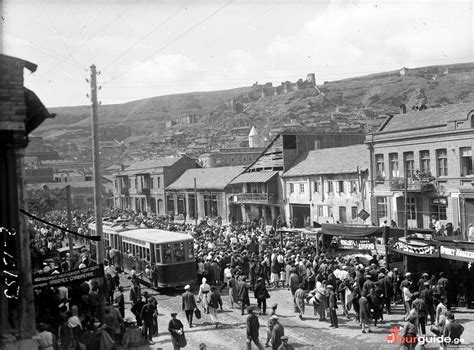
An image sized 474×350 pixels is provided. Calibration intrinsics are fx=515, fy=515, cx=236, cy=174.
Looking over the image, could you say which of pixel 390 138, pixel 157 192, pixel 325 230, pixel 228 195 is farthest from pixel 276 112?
pixel 325 230

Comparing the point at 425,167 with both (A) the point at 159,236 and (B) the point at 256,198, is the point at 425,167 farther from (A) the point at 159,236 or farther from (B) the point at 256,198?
(A) the point at 159,236

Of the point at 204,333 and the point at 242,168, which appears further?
the point at 242,168

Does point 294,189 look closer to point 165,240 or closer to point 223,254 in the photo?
point 223,254

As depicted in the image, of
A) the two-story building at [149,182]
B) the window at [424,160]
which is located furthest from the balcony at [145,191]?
the window at [424,160]

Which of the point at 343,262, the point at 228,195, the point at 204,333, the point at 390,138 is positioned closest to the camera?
the point at 204,333

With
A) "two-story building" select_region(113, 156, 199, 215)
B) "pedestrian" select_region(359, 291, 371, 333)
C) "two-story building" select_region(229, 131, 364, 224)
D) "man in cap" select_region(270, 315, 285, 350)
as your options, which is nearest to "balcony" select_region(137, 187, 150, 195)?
"two-story building" select_region(113, 156, 199, 215)

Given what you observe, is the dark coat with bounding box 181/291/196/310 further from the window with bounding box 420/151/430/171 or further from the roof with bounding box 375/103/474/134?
the window with bounding box 420/151/430/171

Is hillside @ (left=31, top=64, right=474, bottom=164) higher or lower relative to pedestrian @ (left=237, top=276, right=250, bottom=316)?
higher

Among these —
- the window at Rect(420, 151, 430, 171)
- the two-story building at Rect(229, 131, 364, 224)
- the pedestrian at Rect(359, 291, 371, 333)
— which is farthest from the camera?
the two-story building at Rect(229, 131, 364, 224)

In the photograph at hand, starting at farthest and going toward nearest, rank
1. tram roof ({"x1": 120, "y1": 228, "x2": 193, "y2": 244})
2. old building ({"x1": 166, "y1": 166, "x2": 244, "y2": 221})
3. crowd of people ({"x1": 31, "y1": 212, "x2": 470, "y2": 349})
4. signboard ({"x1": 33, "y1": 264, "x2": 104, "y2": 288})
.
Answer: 1. old building ({"x1": 166, "y1": 166, "x2": 244, "y2": 221})
2. tram roof ({"x1": 120, "y1": 228, "x2": 193, "y2": 244})
3. crowd of people ({"x1": 31, "y1": 212, "x2": 470, "y2": 349})
4. signboard ({"x1": 33, "y1": 264, "x2": 104, "y2": 288})
